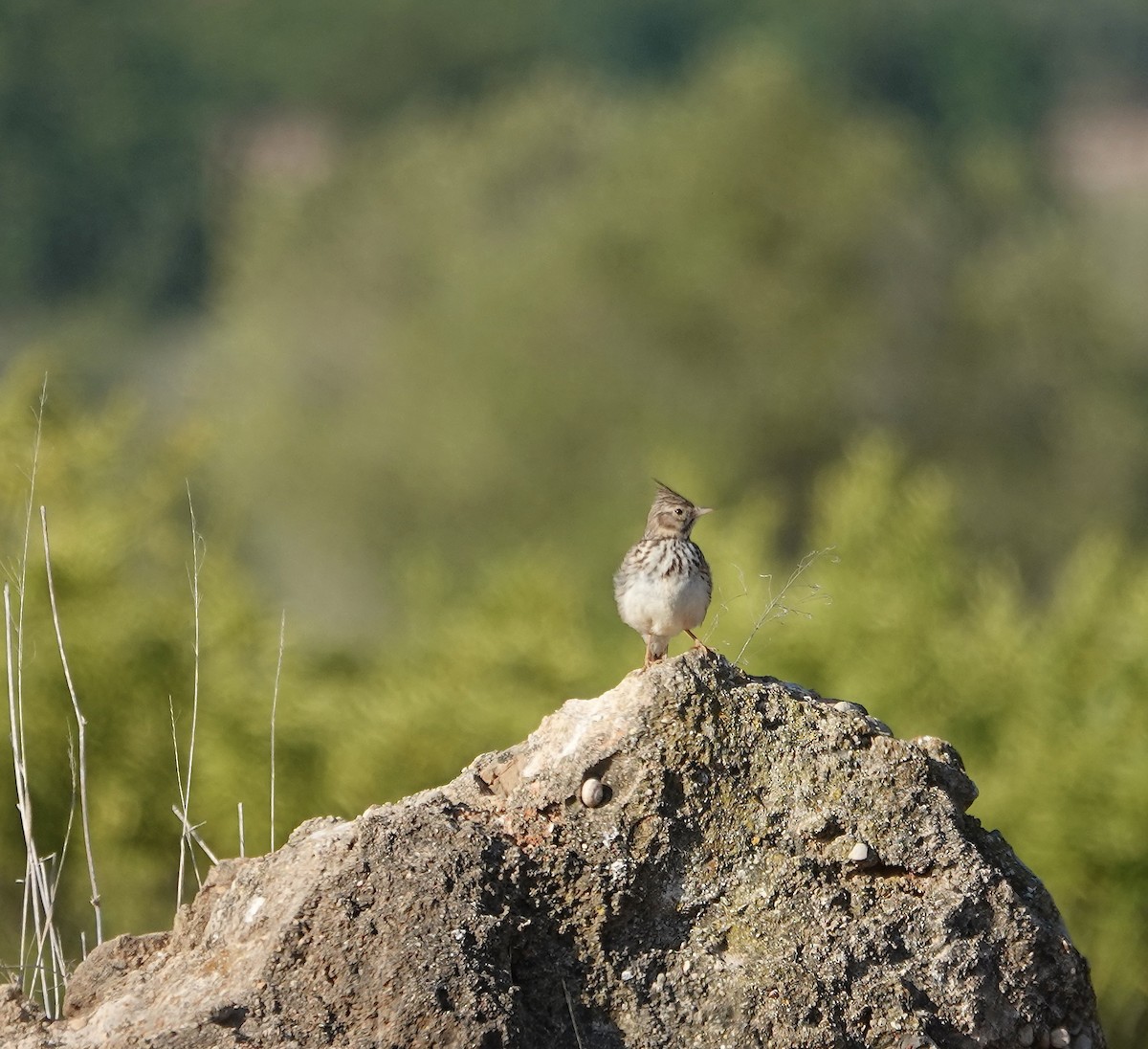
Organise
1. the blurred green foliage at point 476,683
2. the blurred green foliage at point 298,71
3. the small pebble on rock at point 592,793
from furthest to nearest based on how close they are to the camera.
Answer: the blurred green foliage at point 298,71, the blurred green foliage at point 476,683, the small pebble on rock at point 592,793

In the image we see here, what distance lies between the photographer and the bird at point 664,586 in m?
5.21

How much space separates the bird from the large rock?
Answer: 1.50 metres

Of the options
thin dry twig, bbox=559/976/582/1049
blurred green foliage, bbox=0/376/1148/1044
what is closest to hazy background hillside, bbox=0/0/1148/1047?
blurred green foliage, bbox=0/376/1148/1044

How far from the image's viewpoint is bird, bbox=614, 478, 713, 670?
205 inches

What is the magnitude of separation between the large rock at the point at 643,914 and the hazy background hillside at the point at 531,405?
76 cm

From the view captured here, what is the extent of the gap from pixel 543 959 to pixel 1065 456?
82.6ft

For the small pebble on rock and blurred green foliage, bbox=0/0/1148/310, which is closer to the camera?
the small pebble on rock

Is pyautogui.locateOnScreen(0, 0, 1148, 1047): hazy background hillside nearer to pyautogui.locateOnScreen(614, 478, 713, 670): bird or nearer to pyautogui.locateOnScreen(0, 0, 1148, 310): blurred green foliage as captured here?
pyautogui.locateOnScreen(0, 0, 1148, 310): blurred green foliage

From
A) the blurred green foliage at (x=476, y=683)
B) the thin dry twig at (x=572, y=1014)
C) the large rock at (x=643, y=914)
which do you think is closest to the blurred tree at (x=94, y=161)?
the blurred green foliage at (x=476, y=683)

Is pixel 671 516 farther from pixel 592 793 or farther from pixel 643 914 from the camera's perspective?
pixel 643 914

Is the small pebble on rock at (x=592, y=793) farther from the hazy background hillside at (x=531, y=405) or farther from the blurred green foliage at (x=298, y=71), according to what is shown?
the blurred green foliage at (x=298, y=71)

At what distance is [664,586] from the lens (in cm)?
524

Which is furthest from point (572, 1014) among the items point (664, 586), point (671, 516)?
point (671, 516)

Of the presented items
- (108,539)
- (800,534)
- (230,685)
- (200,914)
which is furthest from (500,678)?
(800,534)
